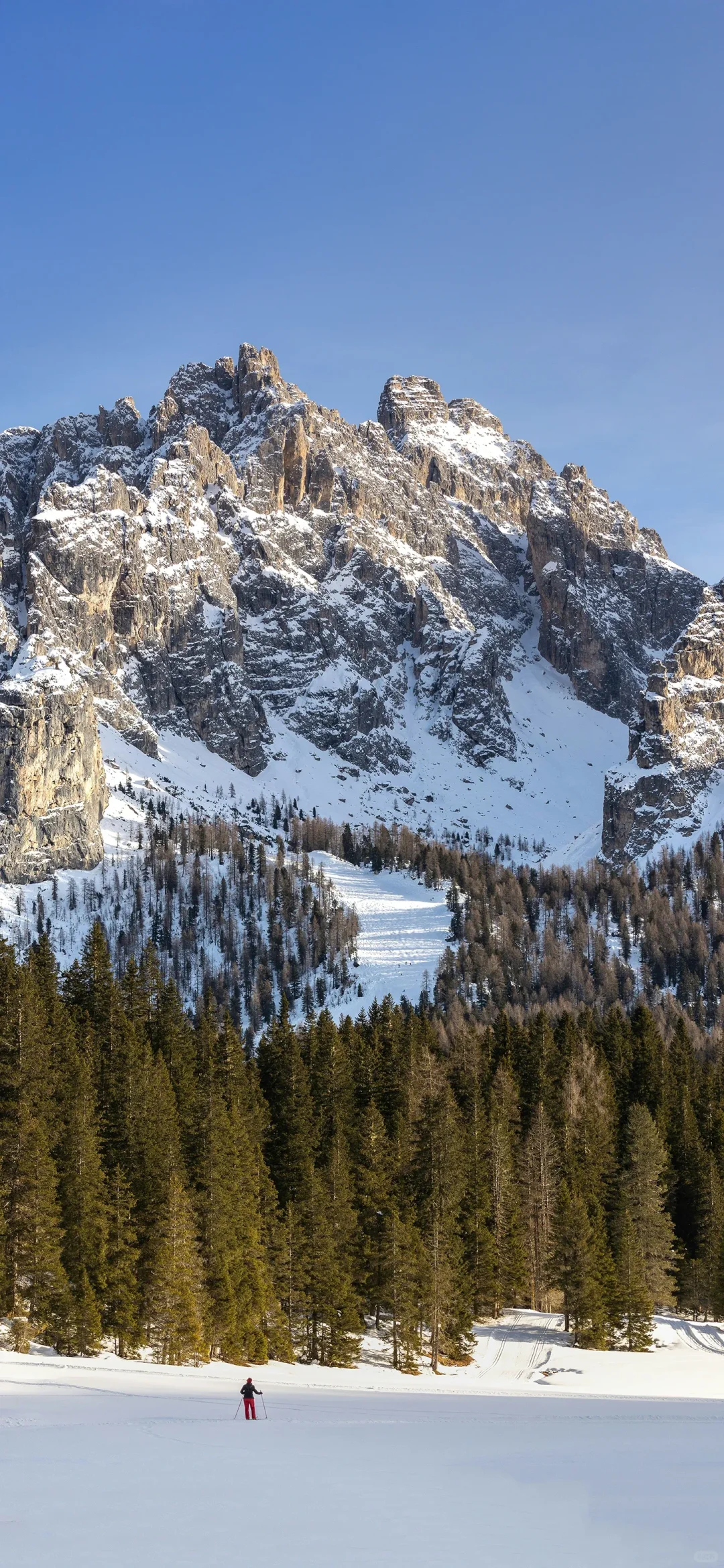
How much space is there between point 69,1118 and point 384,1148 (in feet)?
65.2

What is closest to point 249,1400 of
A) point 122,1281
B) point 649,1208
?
point 122,1281

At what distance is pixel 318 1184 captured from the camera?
56.0 m

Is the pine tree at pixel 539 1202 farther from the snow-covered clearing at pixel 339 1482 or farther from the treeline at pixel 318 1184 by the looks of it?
the snow-covered clearing at pixel 339 1482

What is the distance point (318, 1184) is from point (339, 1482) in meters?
36.1

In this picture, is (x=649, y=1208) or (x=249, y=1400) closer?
(x=249, y=1400)

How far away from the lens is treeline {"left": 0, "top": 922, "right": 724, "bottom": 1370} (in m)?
45.8

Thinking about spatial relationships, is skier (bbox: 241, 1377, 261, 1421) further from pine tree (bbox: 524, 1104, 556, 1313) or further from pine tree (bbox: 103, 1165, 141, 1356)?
pine tree (bbox: 524, 1104, 556, 1313)

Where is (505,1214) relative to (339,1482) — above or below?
below

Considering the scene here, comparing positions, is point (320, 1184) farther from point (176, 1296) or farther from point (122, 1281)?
point (176, 1296)

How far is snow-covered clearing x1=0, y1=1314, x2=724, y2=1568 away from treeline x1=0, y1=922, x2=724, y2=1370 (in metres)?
9.00

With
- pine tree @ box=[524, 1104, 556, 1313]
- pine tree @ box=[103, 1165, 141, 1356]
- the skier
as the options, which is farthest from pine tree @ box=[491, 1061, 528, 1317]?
the skier

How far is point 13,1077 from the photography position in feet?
164

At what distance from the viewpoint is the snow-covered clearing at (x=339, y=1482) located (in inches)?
629

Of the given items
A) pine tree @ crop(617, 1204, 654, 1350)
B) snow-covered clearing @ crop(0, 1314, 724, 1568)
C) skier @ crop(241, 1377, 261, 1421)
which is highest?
snow-covered clearing @ crop(0, 1314, 724, 1568)
